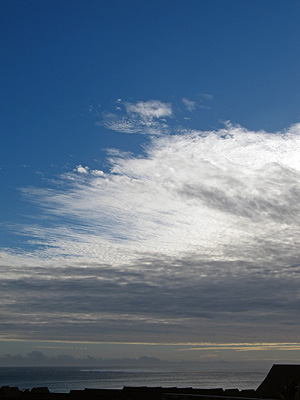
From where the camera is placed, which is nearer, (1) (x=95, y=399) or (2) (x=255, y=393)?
(1) (x=95, y=399)

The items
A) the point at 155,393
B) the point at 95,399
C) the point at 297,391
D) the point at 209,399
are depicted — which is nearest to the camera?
the point at 209,399

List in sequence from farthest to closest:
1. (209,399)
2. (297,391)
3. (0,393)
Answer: (0,393) → (297,391) → (209,399)

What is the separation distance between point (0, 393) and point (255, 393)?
19204mm

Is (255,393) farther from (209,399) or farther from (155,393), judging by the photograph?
(209,399)

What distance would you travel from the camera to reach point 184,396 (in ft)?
53.9

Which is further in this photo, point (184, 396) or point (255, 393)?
point (255, 393)

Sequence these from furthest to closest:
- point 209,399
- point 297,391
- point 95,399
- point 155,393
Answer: point 155,393 → point 95,399 → point 297,391 → point 209,399

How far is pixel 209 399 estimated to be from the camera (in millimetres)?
15492

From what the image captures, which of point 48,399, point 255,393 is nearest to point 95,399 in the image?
point 48,399

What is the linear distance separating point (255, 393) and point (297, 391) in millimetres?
17386

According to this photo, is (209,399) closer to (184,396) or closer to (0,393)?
(184,396)

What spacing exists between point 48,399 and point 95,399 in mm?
2846

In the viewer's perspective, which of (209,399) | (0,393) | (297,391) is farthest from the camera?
(0,393)

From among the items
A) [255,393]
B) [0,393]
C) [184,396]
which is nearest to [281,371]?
[255,393]
